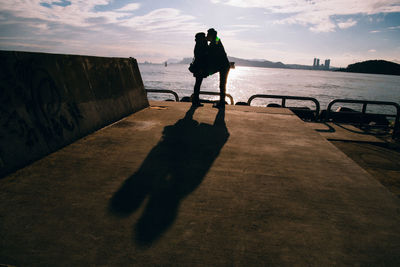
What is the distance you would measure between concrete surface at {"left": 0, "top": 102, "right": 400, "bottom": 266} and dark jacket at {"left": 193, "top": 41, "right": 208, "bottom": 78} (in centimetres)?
360

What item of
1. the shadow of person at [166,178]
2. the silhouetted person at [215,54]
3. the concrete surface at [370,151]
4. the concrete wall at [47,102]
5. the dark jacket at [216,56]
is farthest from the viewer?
the dark jacket at [216,56]

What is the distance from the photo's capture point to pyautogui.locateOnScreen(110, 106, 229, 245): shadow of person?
5.80 feet

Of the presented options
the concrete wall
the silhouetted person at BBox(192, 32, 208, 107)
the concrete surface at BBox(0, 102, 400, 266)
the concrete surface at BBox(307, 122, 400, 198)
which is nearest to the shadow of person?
the concrete surface at BBox(0, 102, 400, 266)

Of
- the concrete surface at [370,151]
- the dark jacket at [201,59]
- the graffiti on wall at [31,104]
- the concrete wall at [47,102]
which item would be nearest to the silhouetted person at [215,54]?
the dark jacket at [201,59]

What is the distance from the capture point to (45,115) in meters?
2.97

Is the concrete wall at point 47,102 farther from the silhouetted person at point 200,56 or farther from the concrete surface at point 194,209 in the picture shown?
the silhouetted person at point 200,56

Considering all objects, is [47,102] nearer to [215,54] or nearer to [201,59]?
[201,59]

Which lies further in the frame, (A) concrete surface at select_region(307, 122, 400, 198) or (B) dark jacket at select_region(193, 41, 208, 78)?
(B) dark jacket at select_region(193, 41, 208, 78)

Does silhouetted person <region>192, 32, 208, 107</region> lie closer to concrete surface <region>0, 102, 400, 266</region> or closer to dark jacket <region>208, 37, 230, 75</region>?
dark jacket <region>208, 37, 230, 75</region>

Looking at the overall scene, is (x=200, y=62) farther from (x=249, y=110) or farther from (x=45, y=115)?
(x=45, y=115)

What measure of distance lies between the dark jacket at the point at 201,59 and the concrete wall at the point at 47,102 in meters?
2.56

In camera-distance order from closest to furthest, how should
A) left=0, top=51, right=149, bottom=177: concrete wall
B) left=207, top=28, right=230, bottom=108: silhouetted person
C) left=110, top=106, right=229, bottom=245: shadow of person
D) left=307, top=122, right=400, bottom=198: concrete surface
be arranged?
left=110, top=106, right=229, bottom=245: shadow of person → left=0, top=51, right=149, bottom=177: concrete wall → left=307, top=122, right=400, bottom=198: concrete surface → left=207, top=28, right=230, bottom=108: silhouetted person

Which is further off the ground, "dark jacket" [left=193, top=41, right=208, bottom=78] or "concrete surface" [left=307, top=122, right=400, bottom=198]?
"dark jacket" [left=193, top=41, right=208, bottom=78]

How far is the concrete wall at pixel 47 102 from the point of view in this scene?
2520 mm
